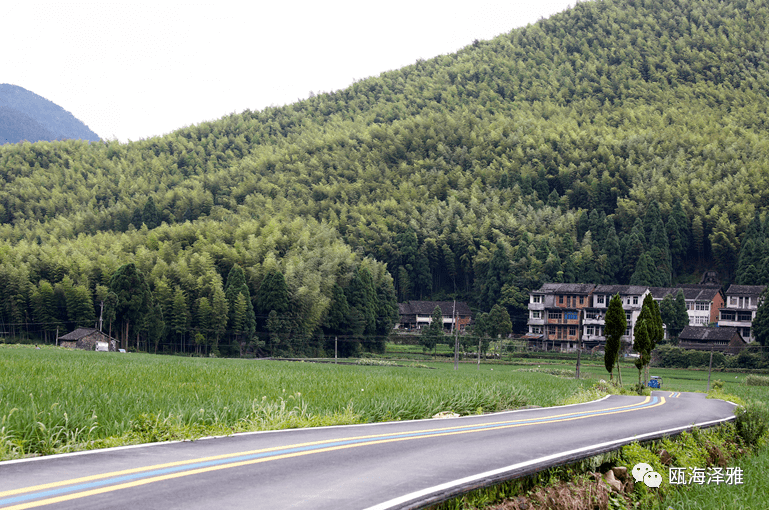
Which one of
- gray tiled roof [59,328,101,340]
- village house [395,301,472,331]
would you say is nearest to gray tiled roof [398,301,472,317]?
village house [395,301,472,331]

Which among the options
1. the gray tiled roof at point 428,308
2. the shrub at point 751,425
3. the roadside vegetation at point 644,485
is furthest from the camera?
the gray tiled roof at point 428,308

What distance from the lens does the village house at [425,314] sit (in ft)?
388

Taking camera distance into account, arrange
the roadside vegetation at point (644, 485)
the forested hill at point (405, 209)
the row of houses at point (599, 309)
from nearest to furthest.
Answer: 1. the roadside vegetation at point (644, 485)
2. the forested hill at point (405, 209)
3. the row of houses at point (599, 309)

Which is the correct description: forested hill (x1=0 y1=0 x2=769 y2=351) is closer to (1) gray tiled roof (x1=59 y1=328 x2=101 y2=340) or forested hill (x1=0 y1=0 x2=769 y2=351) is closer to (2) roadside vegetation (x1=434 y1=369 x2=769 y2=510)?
(1) gray tiled roof (x1=59 y1=328 x2=101 y2=340)

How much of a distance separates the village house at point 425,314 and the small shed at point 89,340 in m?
57.5

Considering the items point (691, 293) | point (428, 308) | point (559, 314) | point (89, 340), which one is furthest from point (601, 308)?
→ point (89, 340)

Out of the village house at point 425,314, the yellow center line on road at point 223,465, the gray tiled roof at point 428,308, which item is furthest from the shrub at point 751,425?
the gray tiled roof at point 428,308

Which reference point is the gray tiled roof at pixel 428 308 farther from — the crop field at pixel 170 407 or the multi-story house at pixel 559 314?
the crop field at pixel 170 407

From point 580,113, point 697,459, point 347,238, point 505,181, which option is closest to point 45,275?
point 347,238

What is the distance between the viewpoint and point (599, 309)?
100438 millimetres

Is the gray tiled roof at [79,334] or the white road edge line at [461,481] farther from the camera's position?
the gray tiled roof at [79,334]

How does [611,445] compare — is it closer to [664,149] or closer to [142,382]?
[142,382]

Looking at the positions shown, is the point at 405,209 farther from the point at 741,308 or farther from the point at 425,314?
the point at 741,308

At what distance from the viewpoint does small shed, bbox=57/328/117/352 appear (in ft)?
221
